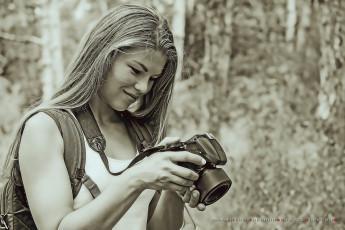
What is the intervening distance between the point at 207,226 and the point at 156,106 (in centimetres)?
149

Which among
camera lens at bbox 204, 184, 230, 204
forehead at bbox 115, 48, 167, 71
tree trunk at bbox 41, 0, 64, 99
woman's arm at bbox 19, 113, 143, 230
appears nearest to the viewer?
woman's arm at bbox 19, 113, 143, 230

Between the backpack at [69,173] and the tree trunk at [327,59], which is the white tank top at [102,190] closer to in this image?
the backpack at [69,173]

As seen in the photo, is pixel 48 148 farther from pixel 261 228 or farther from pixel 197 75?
pixel 197 75

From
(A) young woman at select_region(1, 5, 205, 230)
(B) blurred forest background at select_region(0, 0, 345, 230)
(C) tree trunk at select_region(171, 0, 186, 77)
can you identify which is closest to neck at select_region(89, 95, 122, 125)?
(A) young woman at select_region(1, 5, 205, 230)

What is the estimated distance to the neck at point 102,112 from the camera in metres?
1.38

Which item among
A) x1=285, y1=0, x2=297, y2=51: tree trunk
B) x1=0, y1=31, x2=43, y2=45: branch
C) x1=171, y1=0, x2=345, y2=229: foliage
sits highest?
x1=285, y1=0, x2=297, y2=51: tree trunk

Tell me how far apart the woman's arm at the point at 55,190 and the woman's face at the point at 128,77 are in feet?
0.71

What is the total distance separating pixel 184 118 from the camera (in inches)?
127

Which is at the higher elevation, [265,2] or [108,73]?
[265,2]

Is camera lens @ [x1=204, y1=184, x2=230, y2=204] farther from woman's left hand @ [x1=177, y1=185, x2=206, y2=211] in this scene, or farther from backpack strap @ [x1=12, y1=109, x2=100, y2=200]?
backpack strap @ [x1=12, y1=109, x2=100, y2=200]

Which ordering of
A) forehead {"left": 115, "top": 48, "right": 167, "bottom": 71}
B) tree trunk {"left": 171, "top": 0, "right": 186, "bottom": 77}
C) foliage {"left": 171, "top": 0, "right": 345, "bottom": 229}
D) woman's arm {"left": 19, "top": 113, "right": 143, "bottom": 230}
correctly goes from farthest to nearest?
tree trunk {"left": 171, "top": 0, "right": 186, "bottom": 77}, foliage {"left": 171, "top": 0, "right": 345, "bottom": 229}, forehead {"left": 115, "top": 48, "right": 167, "bottom": 71}, woman's arm {"left": 19, "top": 113, "right": 143, "bottom": 230}

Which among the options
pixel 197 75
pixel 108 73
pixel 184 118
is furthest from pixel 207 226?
pixel 108 73

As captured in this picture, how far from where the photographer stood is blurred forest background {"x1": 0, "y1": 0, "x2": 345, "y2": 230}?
2.87 meters

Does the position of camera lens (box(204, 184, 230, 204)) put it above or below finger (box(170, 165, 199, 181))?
below
